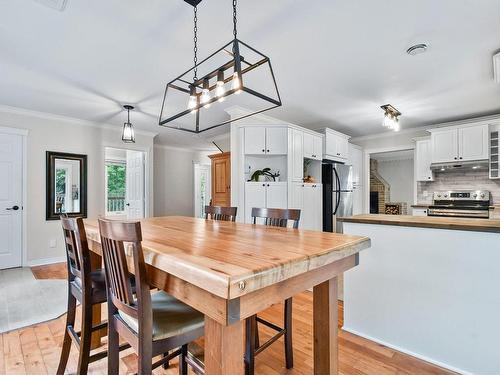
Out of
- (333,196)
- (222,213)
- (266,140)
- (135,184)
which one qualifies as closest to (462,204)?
(333,196)

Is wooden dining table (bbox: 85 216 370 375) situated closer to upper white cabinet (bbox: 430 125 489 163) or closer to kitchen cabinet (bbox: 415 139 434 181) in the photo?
upper white cabinet (bbox: 430 125 489 163)

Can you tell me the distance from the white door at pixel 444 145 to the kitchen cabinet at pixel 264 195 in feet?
8.79

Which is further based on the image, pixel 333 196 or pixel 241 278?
pixel 333 196

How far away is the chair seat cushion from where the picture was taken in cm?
107

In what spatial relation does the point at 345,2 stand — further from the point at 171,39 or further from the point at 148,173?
the point at 148,173

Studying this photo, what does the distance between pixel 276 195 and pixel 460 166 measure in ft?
10.4

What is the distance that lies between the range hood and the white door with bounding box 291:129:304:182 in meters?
2.31

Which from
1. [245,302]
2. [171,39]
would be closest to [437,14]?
[171,39]

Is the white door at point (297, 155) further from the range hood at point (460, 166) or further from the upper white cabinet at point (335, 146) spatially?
the range hood at point (460, 166)

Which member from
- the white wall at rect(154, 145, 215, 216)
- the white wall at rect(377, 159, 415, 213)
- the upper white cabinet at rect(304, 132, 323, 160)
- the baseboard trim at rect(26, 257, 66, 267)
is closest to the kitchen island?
the upper white cabinet at rect(304, 132, 323, 160)

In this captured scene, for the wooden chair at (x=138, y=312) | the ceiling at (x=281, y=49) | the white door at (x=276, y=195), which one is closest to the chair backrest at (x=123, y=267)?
the wooden chair at (x=138, y=312)

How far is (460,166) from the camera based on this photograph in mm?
4477

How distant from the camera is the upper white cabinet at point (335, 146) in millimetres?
4762

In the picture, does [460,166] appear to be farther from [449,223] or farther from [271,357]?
[271,357]
